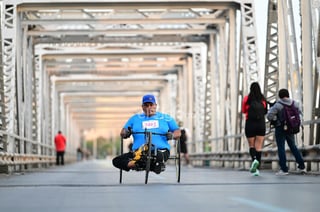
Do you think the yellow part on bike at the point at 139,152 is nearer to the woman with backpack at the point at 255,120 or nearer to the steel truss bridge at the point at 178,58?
the woman with backpack at the point at 255,120

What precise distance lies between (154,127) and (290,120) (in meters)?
3.45

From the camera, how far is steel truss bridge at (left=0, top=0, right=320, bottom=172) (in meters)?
17.0

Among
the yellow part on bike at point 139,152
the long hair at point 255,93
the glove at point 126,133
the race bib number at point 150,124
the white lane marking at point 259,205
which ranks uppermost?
the long hair at point 255,93

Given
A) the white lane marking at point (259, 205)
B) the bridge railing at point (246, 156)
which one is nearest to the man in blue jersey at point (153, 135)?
the bridge railing at point (246, 156)

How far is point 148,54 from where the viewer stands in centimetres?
3388

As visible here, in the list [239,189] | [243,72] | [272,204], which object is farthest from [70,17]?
[272,204]

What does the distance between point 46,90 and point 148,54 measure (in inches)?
288

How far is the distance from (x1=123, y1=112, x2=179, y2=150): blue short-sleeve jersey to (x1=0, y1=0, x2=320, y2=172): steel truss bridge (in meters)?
3.22

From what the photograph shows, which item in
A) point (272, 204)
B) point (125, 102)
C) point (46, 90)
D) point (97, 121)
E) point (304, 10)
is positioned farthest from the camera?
point (97, 121)

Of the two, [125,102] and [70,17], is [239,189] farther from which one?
[125,102]

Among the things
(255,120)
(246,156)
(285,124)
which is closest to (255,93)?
(255,120)

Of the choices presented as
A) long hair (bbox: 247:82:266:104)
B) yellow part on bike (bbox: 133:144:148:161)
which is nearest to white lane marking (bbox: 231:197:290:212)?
yellow part on bike (bbox: 133:144:148:161)

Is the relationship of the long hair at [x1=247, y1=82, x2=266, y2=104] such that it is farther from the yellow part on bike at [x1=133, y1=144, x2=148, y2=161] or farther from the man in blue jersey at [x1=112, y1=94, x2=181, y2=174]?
the yellow part on bike at [x1=133, y1=144, x2=148, y2=161]

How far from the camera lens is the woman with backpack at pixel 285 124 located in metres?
13.6
